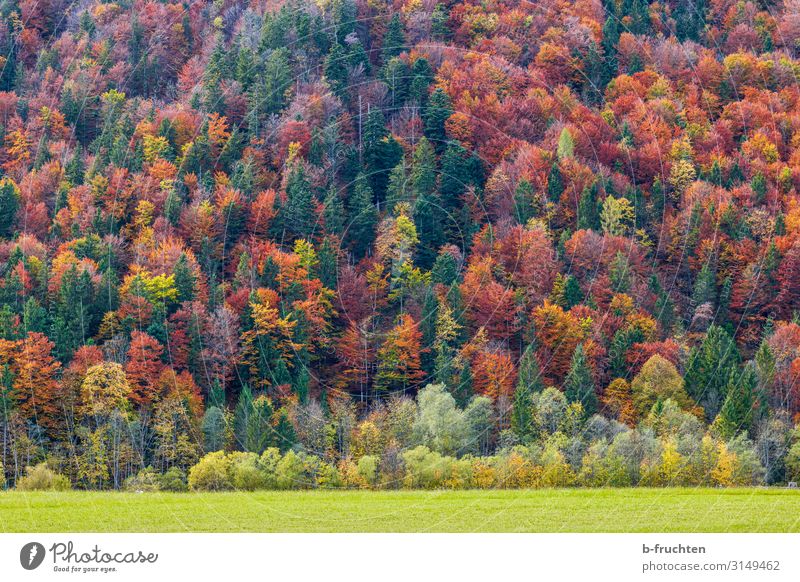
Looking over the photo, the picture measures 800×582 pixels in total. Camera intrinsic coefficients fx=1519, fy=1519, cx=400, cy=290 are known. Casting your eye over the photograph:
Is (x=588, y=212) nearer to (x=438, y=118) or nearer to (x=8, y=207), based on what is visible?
(x=438, y=118)

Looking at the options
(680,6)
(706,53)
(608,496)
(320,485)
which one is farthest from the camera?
(680,6)

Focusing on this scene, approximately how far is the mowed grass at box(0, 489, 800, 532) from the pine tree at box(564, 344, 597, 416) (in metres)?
18.7

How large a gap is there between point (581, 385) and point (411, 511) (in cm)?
3006

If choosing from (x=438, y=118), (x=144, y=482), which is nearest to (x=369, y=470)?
(x=144, y=482)

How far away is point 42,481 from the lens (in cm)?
7531

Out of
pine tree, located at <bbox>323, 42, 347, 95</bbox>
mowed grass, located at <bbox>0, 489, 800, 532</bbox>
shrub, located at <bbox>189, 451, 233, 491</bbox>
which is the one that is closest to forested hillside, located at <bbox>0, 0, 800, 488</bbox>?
pine tree, located at <bbox>323, 42, 347, 95</bbox>

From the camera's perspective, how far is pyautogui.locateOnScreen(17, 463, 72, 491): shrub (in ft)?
243

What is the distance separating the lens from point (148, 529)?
53.7 m

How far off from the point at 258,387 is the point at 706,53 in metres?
66.8

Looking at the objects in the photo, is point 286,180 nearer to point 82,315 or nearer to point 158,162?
point 158,162

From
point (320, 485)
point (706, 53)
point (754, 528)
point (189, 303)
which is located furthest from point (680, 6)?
point (754, 528)

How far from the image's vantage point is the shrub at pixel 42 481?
74.2 metres

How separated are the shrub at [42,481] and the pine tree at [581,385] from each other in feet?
94.1

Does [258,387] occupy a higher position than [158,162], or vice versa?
[158,162]
